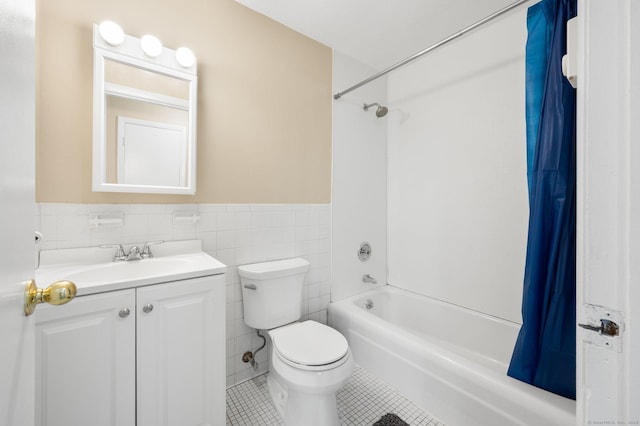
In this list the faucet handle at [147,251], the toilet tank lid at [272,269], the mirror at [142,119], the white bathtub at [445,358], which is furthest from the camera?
the toilet tank lid at [272,269]

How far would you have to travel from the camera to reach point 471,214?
6.36ft

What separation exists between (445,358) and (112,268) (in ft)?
5.57

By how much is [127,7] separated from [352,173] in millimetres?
1697

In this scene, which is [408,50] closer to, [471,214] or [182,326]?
[471,214]

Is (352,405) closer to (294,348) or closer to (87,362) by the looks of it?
(294,348)

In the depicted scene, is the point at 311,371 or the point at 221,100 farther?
the point at 221,100

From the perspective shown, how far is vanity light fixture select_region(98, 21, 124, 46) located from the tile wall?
2.56 feet

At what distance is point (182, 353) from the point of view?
1140mm

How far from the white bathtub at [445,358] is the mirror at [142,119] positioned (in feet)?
4.79

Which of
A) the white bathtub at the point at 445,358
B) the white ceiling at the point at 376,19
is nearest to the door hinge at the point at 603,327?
the white bathtub at the point at 445,358

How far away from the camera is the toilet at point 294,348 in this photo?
1.25 m

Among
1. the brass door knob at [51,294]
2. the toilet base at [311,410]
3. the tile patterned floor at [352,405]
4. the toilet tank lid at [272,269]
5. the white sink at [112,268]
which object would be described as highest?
the brass door knob at [51,294]

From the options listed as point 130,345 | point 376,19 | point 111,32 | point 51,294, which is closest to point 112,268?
point 130,345

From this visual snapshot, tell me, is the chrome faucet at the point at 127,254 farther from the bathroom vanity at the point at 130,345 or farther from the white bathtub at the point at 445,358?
the white bathtub at the point at 445,358
